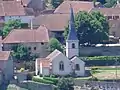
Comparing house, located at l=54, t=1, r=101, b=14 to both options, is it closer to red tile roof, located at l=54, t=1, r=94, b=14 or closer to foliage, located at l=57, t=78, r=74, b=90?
red tile roof, located at l=54, t=1, r=94, b=14

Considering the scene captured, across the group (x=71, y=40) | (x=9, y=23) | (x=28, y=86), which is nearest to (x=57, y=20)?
(x=9, y=23)

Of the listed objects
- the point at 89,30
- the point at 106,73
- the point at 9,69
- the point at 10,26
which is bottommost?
the point at 106,73

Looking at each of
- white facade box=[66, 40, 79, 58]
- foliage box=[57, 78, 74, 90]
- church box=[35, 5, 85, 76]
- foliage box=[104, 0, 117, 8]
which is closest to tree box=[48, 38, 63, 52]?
white facade box=[66, 40, 79, 58]

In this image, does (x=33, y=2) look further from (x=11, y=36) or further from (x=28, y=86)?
(x=28, y=86)

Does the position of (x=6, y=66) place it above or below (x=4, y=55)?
below

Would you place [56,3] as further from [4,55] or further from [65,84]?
[65,84]

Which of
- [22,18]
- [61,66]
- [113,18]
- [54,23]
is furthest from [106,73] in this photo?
[113,18]

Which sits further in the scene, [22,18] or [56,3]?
[56,3]
